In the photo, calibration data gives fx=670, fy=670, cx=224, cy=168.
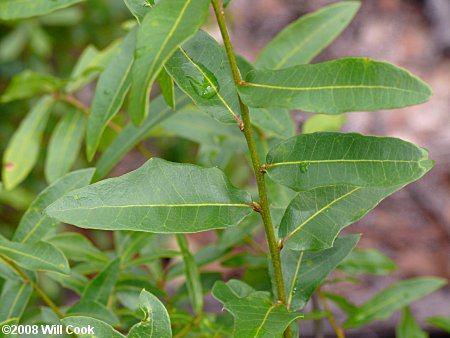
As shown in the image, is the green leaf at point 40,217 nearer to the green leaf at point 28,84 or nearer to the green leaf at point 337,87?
the green leaf at point 337,87

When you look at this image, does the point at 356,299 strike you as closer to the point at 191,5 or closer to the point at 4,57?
the point at 4,57

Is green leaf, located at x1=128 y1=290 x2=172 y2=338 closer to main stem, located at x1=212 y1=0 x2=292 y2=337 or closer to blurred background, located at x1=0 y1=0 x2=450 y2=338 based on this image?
main stem, located at x1=212 y1=0 x2=292 y2=337

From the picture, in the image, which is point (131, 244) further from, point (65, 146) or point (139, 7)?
point (139, 7)

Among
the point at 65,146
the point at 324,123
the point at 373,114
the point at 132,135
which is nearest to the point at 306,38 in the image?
the point at 324,123

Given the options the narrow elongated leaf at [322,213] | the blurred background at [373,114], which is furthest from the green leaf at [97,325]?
the blurred background at [373,114]

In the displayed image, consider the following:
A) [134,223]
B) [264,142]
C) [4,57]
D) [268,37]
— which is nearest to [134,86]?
[134,223]

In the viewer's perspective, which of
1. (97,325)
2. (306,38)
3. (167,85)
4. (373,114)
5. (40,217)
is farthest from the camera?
(373,114)

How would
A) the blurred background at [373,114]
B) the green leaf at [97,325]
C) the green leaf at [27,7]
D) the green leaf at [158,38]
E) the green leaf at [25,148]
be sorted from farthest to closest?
the blurred background at [373,114] → the green leaf at [25,148] → the green leaf at [27,7] → the green leaf at [97,325] → the green leaf at [158,38]
